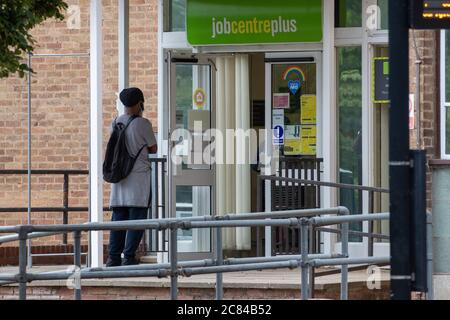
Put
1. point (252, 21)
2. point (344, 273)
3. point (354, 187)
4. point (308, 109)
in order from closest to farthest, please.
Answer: point (344, 273) → point (354, 187) → point (252, 21) → point (308, 109)

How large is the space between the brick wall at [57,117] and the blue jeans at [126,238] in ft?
17.4

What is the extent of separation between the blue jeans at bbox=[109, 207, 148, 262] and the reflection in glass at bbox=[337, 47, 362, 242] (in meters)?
2.43

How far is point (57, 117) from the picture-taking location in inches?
758

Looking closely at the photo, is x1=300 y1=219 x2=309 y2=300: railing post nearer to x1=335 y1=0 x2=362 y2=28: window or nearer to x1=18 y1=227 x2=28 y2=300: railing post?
x1=18 y1=227 x2=28 y2=300: railing post

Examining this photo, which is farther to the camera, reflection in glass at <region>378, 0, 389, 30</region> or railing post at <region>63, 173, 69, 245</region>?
railing post at <region>63, 173, 69, 245</region>

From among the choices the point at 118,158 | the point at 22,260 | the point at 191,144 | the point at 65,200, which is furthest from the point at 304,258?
the point at 65,200

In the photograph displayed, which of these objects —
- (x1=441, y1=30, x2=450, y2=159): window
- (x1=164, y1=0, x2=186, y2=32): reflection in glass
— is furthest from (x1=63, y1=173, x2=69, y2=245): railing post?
(x1=441, y1=30, x2=450, y2=159): window

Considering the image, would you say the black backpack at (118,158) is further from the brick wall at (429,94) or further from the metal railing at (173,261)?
the brick wall at (429,94)

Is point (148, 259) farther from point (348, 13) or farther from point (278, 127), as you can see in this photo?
point (348, 13)

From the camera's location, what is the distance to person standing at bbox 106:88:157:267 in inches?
530

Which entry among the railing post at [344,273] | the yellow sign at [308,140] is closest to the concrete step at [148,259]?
the yellow sign at [308,140]

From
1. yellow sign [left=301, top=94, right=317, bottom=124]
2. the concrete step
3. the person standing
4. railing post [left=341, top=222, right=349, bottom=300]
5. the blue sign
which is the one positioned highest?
the blue sign

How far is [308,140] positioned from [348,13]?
1404 mm

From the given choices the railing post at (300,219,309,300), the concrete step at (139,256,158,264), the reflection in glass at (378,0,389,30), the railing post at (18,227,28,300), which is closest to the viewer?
the railing post at (18,227,28,300)
